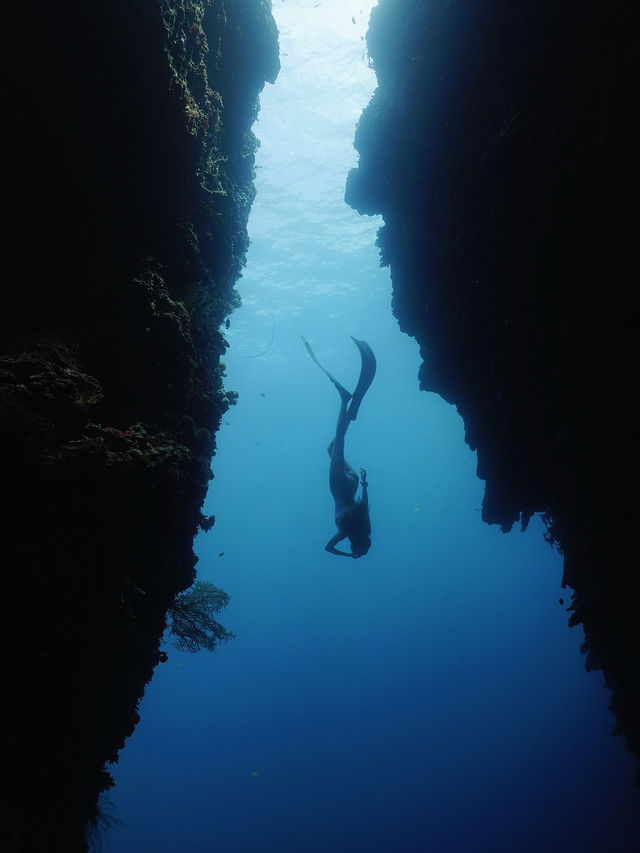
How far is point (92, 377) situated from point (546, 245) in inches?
196

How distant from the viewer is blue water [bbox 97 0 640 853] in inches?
1134

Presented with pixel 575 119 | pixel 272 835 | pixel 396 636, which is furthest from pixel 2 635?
pixel 396 636

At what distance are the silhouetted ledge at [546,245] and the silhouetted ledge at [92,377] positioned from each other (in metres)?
3.92

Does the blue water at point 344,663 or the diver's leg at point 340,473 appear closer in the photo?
the diver's leg at point 340,473

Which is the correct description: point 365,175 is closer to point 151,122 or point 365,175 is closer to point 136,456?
point 151,122

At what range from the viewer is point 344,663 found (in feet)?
250

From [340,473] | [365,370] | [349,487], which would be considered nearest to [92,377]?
[365,370]

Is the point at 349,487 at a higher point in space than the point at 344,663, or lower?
lower

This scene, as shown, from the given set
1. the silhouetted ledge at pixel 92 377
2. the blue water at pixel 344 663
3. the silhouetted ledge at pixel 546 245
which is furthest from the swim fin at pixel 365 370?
the blue water at pixel 344 663

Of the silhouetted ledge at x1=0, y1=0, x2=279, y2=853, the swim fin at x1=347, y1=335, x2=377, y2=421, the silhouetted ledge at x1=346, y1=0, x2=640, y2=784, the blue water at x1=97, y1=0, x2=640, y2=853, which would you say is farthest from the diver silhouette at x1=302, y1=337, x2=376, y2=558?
the blue water at x1=97, y1=0, x2=640, y2=853

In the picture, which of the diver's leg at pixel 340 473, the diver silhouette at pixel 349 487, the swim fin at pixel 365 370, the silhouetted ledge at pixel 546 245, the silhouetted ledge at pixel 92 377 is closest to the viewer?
the silhouetted ledge at pixel 92 377

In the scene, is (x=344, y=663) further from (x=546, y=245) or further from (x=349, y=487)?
(x=546, y=245)

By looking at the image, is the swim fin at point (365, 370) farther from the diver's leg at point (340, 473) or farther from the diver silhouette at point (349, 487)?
the diver's leg at point (340, 473)

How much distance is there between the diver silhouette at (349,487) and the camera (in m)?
9.32
